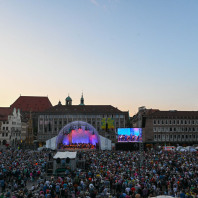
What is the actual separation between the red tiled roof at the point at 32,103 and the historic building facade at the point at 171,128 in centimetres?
6091

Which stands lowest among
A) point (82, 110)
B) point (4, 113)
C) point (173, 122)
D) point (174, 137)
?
point (174, 137)

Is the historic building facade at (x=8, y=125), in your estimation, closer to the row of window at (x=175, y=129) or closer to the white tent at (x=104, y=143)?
the white tent at (x=104, y=143)

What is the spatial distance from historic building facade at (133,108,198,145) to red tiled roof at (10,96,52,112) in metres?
60.9

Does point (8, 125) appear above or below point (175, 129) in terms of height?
above

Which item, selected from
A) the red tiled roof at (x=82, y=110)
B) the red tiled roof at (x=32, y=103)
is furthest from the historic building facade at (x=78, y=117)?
the red tiled roof at (x=32, y=103)

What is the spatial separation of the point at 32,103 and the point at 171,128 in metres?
70.4

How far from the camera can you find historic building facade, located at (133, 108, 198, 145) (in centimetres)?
7569

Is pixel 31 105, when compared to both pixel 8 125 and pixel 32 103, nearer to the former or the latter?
pixel 32 103

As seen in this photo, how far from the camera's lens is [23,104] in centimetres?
12050

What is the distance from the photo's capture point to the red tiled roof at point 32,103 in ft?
393

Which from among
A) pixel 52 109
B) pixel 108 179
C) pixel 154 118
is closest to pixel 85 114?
pixel 52 109

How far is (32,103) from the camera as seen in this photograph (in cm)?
12188

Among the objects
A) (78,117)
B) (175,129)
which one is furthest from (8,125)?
(175,129)

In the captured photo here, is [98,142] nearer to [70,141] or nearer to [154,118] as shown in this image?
[70,141]
